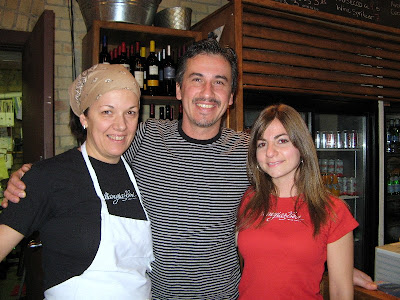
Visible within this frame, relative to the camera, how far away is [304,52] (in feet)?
9.95

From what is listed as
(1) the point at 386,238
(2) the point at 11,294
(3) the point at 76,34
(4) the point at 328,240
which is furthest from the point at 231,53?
(2) the point at 11,294

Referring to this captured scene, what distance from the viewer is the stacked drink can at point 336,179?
12.0 feet

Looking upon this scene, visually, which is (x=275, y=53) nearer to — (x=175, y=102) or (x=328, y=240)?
(x=175, y=102)

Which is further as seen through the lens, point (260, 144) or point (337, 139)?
point (337, 139)

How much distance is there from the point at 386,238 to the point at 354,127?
1.13 m

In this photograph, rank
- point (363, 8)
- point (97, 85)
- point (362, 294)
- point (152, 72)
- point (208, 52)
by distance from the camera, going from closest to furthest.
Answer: point (97, 85) → point (362, 294) → point (208, 52) → point (152, 72) → point (363, 8)

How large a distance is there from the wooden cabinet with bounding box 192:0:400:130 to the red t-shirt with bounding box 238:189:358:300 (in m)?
1.19

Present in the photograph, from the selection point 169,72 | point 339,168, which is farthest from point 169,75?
point 339,168

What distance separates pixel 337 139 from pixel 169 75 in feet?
6.12

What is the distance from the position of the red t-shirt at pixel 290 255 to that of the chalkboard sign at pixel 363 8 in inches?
77.3

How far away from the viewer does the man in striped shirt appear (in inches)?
63.1

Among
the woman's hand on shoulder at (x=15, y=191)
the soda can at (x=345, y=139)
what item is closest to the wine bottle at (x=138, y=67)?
the woman's hand on shoulder at (x=15, y=191)

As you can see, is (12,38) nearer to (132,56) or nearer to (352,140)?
(132,56)

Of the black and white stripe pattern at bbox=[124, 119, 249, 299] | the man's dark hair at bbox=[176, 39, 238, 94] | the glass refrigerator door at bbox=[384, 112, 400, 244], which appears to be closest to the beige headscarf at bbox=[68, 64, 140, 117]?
the black and white stripe pattern at bbox=[124, 119, 249, 299]
